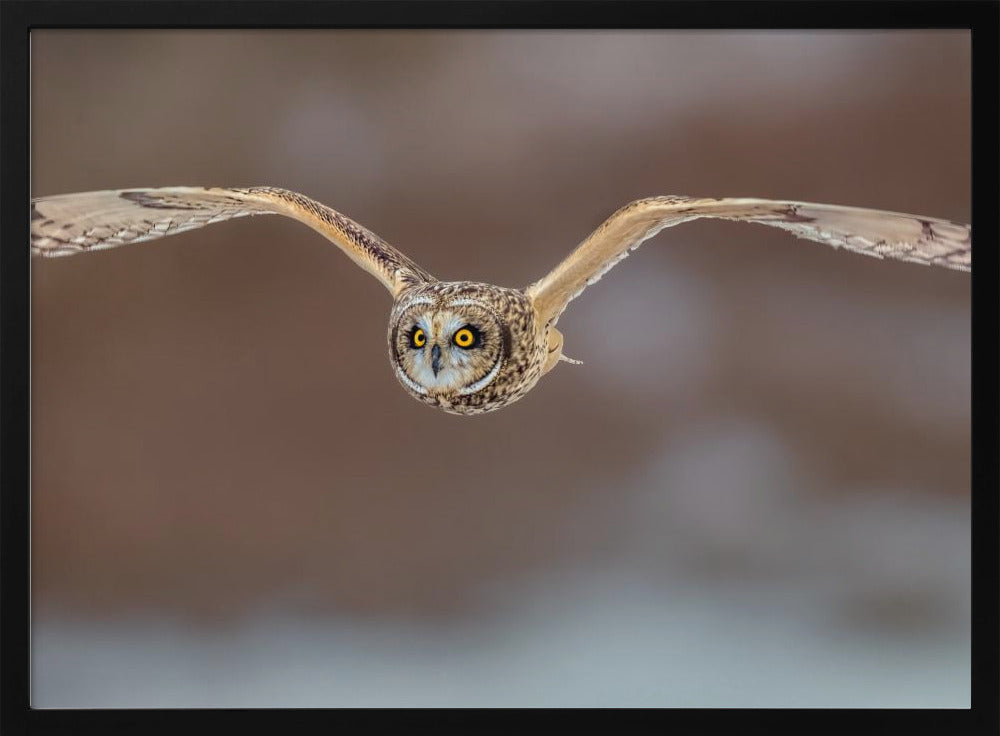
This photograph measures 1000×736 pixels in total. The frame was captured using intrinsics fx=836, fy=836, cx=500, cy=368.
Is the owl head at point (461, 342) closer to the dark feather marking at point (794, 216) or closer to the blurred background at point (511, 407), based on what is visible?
the blurred background at point (511, 407)

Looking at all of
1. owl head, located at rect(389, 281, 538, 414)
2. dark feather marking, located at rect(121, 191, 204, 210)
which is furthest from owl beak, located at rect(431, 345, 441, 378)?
dark feather marking, located at rect(121, 191, 204, 210)

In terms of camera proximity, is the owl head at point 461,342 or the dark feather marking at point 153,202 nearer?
the owl head at point 461,342

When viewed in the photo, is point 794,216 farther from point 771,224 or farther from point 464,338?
point 464,338

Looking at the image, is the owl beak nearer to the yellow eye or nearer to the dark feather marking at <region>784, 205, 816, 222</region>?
the yellow eye

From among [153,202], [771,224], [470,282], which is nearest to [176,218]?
[153,202]

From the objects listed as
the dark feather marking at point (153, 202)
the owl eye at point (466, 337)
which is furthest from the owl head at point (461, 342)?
the dark feather marking at point (153, 202)

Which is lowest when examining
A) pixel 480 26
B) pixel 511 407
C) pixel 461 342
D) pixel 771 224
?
pixel 511 407
